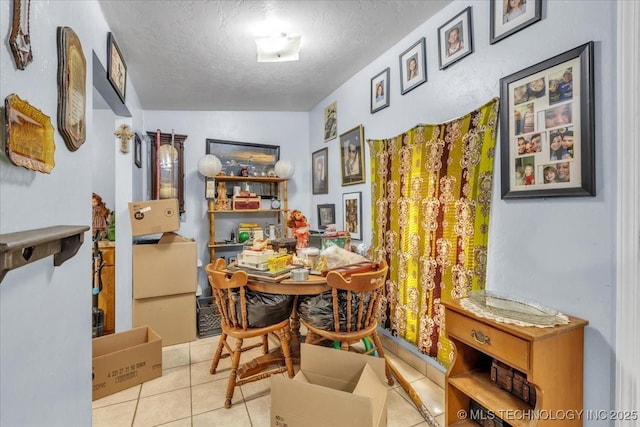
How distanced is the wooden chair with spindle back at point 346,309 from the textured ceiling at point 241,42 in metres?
1.73

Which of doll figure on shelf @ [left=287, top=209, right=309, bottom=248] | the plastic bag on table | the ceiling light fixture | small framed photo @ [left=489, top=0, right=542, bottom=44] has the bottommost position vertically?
the plastic bag on table

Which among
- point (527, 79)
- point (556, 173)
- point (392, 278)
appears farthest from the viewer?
point (392, 278)

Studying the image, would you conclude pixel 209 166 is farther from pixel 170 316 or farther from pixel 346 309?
pixel 346 309

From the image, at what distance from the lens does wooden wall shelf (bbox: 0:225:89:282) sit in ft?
1.99

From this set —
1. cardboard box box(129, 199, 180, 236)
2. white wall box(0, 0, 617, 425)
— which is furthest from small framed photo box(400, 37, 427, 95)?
cardboard box box(129, 199, 180, 236)

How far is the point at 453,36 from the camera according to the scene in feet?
6.27

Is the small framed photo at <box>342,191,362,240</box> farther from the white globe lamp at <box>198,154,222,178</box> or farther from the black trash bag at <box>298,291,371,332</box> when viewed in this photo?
the white globe lamp at <box>198,154,222,178</box>

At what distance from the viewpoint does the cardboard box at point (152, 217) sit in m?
2.56

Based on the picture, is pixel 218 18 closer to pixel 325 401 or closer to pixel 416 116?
pixel 416 116

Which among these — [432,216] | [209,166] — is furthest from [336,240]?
[209,166]

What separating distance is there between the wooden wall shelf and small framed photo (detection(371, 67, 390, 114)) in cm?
231

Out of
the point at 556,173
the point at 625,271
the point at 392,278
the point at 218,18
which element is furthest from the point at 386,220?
the point at 218,18

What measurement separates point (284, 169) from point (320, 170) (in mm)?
459

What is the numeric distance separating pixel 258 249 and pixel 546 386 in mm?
1789
